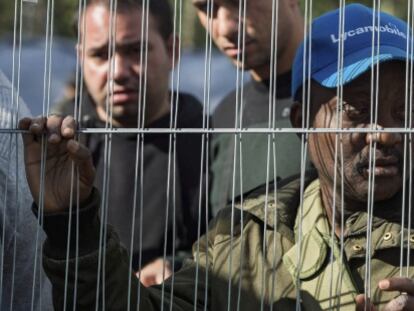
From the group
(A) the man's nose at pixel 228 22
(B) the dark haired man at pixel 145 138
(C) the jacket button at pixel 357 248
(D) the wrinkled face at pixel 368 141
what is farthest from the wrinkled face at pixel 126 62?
(C) the jacket button at pixel 357 248

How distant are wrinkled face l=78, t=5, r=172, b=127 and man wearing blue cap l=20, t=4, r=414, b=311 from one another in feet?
2.75

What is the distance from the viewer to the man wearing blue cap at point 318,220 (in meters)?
2.71

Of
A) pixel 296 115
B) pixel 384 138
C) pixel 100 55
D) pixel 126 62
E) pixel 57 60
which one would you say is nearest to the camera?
pixel 384 138

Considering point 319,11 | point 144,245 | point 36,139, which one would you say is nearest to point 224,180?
point 144,245

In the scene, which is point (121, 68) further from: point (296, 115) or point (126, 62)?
point (296, 115)

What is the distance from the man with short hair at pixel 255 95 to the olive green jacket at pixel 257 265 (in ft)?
1.80

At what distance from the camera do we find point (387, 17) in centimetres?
296

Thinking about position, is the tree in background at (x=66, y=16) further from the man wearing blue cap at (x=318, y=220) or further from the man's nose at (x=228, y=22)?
the man wearing blue cap at (x=318, y=220)

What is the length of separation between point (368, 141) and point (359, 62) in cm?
20

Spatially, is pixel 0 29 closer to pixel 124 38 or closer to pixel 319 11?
pixel 124 38

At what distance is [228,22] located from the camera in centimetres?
362

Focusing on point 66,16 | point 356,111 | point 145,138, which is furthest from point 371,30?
point 66,16

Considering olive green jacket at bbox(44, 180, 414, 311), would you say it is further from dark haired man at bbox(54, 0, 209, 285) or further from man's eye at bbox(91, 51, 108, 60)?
man's eye at bbox(91, 51, 108, 60)

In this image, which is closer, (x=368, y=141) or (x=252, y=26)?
(x=368, y=141)
